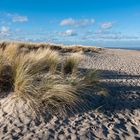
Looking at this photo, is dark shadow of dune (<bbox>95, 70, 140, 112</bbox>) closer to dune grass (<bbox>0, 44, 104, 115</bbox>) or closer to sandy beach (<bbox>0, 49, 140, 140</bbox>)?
sandy beach (<bbox>0, 49, 140, 140</bbox>)

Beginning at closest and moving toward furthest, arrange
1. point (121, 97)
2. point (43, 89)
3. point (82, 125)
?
point (82, 125), point (43, 89), point (121, 97)

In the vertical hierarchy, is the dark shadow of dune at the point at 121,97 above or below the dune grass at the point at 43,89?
below

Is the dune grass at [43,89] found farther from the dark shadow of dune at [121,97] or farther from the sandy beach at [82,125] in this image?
the dark shadow of dune at [121,97]

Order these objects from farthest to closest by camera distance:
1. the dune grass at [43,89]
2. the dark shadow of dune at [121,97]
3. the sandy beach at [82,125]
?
1. the dark shadow of dune at [121,97]
2. the dune grass at [43,89]
3. the sandy beach at [82,125]

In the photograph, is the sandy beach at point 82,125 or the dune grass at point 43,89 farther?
the dune grass at point 43,89

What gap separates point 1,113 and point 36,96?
793 mm

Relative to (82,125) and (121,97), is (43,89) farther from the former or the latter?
(121,97)

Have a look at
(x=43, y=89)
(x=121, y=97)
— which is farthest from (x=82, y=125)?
(x=121, y=97)

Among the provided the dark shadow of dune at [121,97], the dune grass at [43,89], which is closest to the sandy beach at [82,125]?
the dark shadow of dune at [121,97]

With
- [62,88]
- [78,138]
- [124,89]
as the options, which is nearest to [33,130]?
[78,138]

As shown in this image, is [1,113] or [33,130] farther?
[1,113]

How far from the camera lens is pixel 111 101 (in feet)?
24.0

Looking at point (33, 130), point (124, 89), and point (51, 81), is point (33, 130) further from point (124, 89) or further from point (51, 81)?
point (124, 89)

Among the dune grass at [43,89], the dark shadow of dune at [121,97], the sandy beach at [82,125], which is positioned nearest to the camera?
the sandy beach at [82,125]
